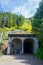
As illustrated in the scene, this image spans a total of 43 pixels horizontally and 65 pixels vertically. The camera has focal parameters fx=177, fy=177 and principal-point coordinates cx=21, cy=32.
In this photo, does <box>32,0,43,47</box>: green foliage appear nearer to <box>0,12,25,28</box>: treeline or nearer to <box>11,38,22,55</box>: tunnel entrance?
<box>11,38,22,55</box>: tunnel entrance

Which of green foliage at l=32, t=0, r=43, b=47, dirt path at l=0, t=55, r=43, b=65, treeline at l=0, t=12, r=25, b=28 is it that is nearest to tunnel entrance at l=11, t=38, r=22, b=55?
green foliage at l=32, t=0, r=43, b=47

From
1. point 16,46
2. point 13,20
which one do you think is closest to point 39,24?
point 16,46

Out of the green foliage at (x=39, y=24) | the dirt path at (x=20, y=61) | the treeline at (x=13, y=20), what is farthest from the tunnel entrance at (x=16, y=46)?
the treeline at (x=13, y=20)

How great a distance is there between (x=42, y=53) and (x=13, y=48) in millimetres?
7720

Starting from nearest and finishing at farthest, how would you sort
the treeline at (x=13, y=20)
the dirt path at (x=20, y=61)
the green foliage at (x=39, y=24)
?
the dirt path at (x=20, y=61)
the green foliage at (x=39, y=24)
the treeline at (x=13, y=20)

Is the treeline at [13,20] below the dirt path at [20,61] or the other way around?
the other way around

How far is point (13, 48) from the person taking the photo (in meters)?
31.3

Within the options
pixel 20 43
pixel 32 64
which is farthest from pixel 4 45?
pixel 32 64

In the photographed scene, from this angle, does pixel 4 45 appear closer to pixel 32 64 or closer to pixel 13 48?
pixel 13 48

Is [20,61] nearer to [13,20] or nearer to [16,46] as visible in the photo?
[16,46]

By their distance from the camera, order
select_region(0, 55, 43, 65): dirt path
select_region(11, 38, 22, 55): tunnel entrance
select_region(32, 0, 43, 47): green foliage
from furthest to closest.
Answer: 1. select_region(11, 38, 22, 55): tunnel entrance
2. select_region(32, 0, 43, 47): green foliage
3. select_region(0, 55, 43, 65): dirt path

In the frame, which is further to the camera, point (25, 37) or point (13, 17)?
point (13, 17)

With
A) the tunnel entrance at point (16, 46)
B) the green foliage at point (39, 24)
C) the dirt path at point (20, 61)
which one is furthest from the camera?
the tunnel entrance at point (16, 46)

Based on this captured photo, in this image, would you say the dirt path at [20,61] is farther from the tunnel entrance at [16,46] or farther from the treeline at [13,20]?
the treeline at [13,20]
